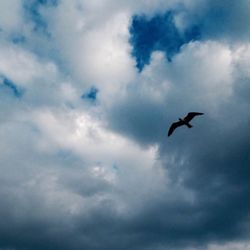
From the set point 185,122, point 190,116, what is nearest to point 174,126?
point 185,122

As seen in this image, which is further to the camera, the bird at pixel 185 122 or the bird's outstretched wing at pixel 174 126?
the bird's outstretched wing at pixel 174 126

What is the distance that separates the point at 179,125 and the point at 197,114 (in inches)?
276

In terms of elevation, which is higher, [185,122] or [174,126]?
[174,126]

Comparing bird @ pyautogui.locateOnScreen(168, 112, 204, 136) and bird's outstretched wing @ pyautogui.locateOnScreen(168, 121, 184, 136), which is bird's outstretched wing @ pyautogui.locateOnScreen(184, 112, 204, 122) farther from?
bird's outstretched wing @ pyautogui.locateOnScreen(168, 121, 184, 136)

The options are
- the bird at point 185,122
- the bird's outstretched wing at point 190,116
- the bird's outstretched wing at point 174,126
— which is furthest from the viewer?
the bird's outstretched wing at point 174,126

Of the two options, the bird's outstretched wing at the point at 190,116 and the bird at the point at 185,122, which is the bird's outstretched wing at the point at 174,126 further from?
the bird's outstretched wing at the point at 190,116

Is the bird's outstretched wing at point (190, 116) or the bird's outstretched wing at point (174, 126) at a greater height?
the bird's outstretched wing at point (174, 126)

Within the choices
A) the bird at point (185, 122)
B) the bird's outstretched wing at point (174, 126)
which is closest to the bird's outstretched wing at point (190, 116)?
the bird at point (185, 122)

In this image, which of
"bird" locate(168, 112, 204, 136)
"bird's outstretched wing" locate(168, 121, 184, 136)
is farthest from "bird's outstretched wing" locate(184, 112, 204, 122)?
"bird's outstretched wing" locate(168, 121, 184, 136)

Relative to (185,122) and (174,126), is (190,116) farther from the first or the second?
(174,126)

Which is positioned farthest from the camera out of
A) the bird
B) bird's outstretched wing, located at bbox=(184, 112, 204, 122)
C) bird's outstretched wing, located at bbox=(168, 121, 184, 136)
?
bird's outstretched wing, located at bbox=(168, 121, 184, 136)

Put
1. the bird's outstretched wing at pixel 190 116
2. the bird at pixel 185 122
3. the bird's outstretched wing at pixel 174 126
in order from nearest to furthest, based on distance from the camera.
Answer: the bird's outstretched wing at pixel 190 116
the bird at pixel 185 122
the bird's outstretched wing at pixel 174 126

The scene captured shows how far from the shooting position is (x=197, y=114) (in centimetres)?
10112

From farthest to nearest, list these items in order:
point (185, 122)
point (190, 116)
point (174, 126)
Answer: point (174, 126) < point (185, 122) < point (190, 116)
